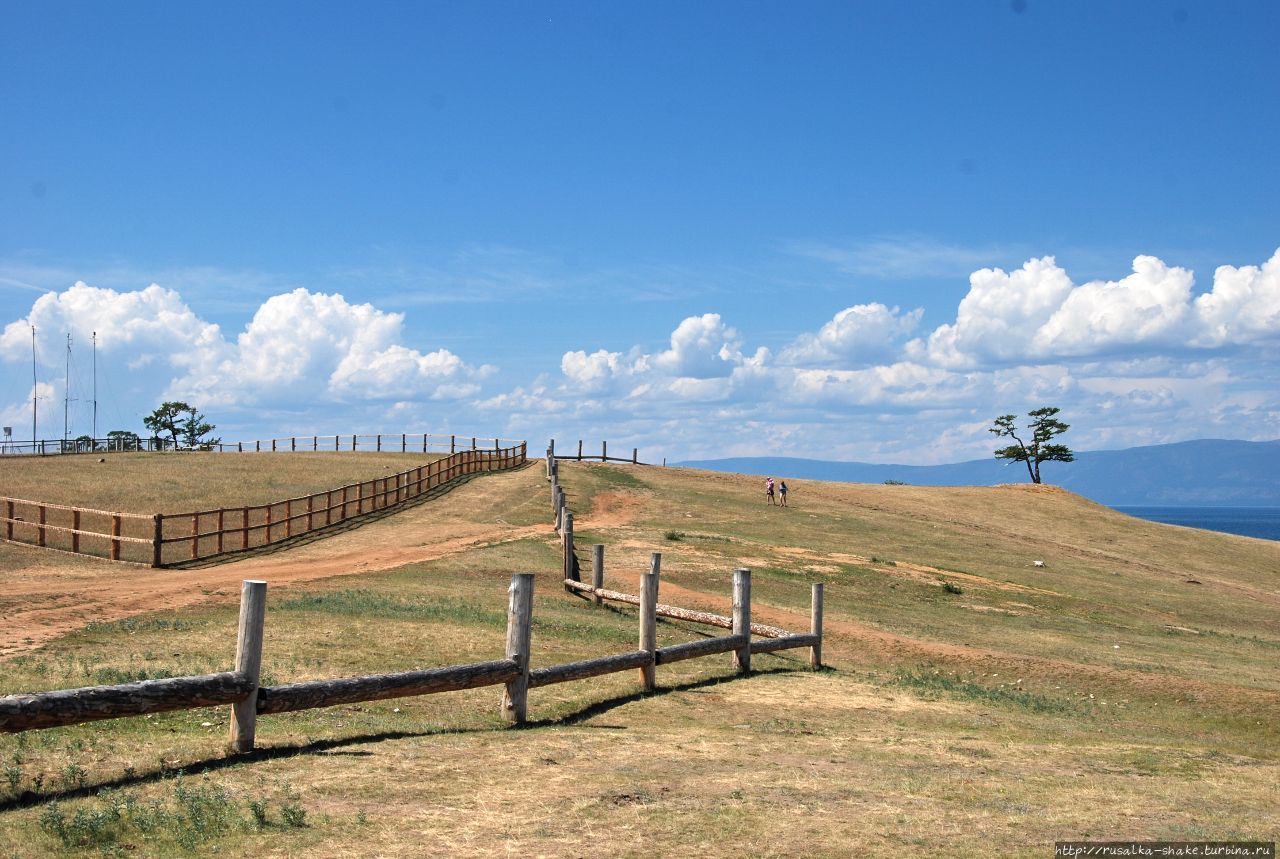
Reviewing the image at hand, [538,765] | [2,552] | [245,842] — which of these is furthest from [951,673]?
[2,552]

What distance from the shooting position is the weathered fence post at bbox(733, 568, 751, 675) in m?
18.9

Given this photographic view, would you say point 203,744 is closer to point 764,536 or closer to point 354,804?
point 354,804

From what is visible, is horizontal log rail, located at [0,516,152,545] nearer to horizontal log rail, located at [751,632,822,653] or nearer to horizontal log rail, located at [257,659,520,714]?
horizontal log rail, located at [751,632,822,653]

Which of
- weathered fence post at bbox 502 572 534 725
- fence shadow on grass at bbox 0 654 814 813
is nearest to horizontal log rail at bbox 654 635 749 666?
fence shadow on grass at bbox 0 654 814 813

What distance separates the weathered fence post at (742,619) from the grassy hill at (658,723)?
52 centimetres

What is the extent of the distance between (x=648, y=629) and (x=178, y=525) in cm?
2839

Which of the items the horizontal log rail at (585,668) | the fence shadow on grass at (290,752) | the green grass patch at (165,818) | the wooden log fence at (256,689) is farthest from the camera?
the horizontal log rail at (585,668)

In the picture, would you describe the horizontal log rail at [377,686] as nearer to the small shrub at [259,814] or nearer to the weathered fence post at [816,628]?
the small shrub at [259,814]

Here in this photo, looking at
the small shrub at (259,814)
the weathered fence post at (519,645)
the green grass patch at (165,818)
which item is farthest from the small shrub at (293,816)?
the weathered fence post at (519,645)

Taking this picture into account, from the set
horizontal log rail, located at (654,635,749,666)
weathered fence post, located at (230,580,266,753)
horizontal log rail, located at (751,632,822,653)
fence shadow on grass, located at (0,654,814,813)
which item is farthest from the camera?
horizontal log rail, located at (751,632,822,653)

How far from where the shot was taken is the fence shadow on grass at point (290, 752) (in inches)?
341

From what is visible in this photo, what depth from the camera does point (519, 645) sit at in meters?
13.3

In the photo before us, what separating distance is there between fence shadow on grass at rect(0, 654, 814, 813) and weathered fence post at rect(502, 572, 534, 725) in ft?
0.77

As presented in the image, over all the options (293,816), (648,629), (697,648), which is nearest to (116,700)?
(293,816)
